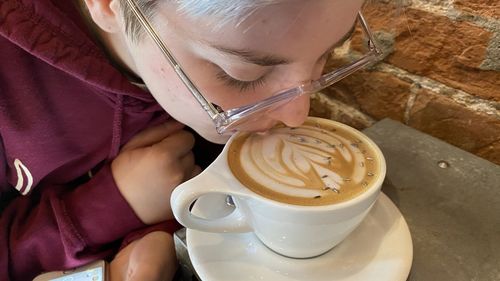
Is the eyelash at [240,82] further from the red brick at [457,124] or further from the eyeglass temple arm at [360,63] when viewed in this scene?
the red brick at [457,124]

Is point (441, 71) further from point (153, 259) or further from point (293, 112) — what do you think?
point (153, 259)

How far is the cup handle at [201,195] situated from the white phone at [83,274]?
234 millimetres

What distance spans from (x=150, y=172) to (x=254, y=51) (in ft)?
1.06

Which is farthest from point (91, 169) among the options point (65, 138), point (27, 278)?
point (27, 278)

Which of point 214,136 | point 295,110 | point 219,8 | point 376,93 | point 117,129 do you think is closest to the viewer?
point 219,8

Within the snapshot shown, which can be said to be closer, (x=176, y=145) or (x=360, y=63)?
(x=360, y=63)

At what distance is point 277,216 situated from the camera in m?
0.47

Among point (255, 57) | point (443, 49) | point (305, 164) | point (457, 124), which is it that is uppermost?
point (255, 57)

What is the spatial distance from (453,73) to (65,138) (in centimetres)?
55

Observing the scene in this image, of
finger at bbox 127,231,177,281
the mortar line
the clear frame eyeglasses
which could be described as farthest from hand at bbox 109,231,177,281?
the mortar line

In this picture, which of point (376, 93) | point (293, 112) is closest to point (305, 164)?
point (293, 112)

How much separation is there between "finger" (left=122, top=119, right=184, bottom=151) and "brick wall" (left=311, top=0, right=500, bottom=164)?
0.32 m

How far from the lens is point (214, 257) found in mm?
524

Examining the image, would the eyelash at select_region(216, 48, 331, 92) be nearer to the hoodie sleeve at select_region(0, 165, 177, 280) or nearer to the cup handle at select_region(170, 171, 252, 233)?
the cup handle at select_region(170, 171, 252, 233)
